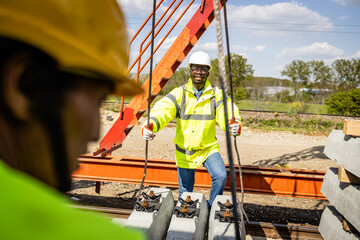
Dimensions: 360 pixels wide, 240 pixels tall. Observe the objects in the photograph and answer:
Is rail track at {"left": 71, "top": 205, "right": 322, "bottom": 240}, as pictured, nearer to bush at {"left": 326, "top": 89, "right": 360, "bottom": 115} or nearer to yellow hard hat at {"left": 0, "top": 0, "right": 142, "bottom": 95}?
yellow hard hat at {"left": 0, "top": 0, "right": 142, "bottom": 95}

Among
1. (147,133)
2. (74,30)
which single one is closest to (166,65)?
(147,133)

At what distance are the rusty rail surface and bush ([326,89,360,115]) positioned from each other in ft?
52.3

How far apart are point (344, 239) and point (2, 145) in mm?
3626

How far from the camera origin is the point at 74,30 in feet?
2.16

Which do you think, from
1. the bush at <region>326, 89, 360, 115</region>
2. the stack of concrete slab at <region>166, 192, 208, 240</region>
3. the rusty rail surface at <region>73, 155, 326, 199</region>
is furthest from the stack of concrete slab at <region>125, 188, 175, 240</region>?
the bush at <region>326, 89, 360, 115</region>

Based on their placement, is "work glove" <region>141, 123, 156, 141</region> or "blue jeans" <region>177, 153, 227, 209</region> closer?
"work glove" <region>141, 123, 156, 141</region>

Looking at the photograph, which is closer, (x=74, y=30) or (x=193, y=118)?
(x=74, y=30)

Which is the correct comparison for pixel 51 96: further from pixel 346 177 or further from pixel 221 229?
pixel 346 177

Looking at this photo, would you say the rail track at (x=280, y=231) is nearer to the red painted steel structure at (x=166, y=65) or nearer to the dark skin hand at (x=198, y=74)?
the red painted steel structure at (x=166, y=65)

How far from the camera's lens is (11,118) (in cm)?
62

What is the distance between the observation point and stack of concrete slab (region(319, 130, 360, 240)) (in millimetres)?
3004

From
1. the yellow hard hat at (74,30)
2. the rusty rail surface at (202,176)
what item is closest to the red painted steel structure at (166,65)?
the rusty rail surface at (202,176)

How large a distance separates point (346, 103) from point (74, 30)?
20.7 m

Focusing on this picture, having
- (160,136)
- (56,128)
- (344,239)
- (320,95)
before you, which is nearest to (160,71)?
(344,239)
